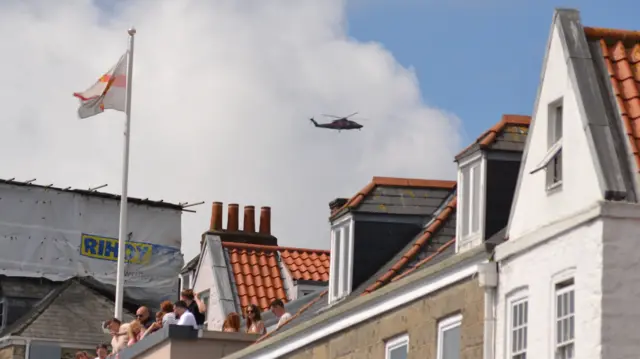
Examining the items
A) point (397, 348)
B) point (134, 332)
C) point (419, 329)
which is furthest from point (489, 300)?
point (134, 332)

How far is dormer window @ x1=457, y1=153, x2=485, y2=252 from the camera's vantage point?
99.3ft

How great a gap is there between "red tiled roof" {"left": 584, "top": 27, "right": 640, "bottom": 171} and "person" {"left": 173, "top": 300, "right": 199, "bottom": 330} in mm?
13483

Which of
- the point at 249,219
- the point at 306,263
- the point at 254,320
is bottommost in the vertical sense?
the point at 254,320

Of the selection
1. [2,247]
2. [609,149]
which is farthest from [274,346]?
[2,247]

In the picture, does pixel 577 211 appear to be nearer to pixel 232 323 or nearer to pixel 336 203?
pixel 232 323

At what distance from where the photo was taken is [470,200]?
30703 millimetres

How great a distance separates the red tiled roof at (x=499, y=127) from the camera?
3066 cm

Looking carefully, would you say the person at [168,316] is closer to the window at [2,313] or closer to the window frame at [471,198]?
the window frame at [471,198]

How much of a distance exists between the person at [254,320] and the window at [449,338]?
8.69 m

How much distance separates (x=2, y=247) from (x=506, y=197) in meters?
44.2

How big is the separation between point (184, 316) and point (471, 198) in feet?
34.1

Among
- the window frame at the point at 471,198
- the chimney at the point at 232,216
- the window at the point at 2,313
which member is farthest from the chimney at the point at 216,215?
the window frame at the point at 471,198

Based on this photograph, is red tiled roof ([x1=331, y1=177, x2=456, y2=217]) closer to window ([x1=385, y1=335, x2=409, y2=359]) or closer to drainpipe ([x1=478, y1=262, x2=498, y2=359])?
window ([x1=385, y1=335, x2=409, y2=359])

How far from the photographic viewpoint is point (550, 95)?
26.7m
